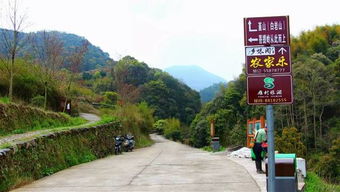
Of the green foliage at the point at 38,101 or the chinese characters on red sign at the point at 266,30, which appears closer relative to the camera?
the chinese characters on red sign at the point at 266,30

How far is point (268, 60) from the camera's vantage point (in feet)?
12.1

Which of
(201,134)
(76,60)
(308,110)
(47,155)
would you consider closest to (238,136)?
(308,110)

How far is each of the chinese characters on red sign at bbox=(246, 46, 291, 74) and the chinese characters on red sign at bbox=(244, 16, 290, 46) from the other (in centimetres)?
7

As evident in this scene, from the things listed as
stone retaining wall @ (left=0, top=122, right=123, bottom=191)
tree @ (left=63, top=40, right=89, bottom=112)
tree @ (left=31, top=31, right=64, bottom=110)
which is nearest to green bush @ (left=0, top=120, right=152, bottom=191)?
stone retaining wall @ (left=0, top=122, right=123, bottom=191)

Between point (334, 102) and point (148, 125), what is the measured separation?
16.4m

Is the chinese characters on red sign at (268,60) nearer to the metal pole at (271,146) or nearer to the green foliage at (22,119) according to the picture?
the metal pole at (271,146)

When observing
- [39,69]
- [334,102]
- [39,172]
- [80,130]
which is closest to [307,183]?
[39,172]

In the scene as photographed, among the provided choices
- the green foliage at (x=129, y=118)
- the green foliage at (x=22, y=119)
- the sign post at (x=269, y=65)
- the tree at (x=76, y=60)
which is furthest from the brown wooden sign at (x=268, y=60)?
the green foliage at (x=129, y=118)

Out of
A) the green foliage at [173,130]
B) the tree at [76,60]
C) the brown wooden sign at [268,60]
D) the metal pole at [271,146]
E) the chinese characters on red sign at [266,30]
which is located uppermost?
the tree at [76,60]

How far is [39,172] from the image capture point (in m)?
8.00

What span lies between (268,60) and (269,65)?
0.05m

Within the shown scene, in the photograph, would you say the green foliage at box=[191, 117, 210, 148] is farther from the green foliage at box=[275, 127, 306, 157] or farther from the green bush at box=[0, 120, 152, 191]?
the green bush at box=[0, 120, 152, 191]

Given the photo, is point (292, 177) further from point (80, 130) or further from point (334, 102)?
point (334, 102)

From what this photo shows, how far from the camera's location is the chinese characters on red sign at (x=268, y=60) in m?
3.68
